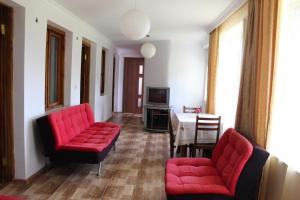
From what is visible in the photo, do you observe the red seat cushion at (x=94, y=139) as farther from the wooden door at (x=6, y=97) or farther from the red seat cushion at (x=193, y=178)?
the red seat cushion at (x=193, y=178)

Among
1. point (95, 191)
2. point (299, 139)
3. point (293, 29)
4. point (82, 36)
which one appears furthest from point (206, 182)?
point (82, 36)

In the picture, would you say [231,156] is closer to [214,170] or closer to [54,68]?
[214,170]

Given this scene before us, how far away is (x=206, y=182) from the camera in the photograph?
2.39m

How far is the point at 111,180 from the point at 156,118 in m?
3.44

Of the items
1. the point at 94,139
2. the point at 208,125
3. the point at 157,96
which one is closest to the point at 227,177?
the point at 208,125

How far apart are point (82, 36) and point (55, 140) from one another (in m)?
2.46

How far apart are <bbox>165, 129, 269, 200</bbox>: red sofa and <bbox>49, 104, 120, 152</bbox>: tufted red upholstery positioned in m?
1.34

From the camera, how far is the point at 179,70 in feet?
23.2

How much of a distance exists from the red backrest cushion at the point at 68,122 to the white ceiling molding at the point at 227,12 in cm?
285

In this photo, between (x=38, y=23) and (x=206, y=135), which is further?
(x=206, y=135)

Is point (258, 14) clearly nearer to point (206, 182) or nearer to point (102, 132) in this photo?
point (206, 182)

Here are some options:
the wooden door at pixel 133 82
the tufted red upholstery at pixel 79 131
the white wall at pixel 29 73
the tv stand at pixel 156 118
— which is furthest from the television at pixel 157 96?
the white wall at pixel 29 73

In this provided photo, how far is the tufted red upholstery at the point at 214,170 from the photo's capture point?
219cm

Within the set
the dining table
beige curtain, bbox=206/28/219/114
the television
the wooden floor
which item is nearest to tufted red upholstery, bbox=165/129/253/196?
the wooden floor
